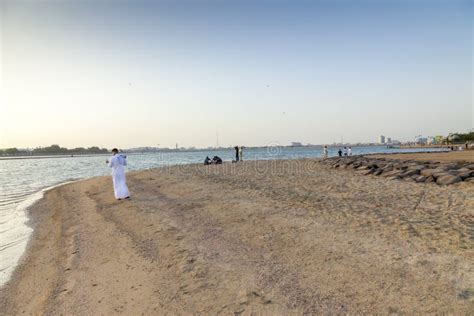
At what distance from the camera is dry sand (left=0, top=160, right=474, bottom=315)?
11.9 ft

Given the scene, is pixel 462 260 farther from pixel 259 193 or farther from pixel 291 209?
pixel 259 193

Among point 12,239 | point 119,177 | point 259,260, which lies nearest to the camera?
point 259,260

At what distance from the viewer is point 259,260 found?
4.88 metres

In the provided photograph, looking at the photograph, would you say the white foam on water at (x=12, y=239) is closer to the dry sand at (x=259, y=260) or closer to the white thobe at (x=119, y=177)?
the dry sand at (x=259, y=260)

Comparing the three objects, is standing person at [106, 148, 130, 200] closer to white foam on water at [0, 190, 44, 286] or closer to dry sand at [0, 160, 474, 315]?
dry sand at [0, 160, 474, 315]

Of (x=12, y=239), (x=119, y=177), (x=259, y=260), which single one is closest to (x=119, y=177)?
(x=119, y=177)

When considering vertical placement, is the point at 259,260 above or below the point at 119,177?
below

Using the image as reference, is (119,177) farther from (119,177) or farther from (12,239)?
(12,239)

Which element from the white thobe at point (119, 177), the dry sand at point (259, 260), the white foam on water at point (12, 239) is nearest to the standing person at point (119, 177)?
the white thobe at point (119, 177)

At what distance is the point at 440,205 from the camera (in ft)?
26.7

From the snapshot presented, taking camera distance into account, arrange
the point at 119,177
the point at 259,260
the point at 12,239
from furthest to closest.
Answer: the point at 119,177 → the point at 12,239 → the point at 259,260

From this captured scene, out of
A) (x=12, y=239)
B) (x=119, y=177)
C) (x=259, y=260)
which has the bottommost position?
(x=12, y=239)

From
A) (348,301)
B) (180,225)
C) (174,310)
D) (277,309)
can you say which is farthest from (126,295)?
(180,225)

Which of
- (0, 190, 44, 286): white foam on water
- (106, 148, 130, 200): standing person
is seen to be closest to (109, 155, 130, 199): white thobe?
(106, 148, 130, 200): standing person
